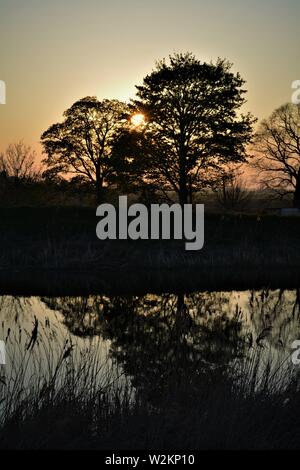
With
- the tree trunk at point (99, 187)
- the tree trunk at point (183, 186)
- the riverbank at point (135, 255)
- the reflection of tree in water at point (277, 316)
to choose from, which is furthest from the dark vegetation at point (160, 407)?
the tree trunk at point (99, 187)

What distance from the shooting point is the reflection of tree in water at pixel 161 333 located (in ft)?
33.6

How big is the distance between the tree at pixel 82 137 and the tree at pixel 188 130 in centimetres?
1362

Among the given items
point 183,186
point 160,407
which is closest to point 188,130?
point 183,186

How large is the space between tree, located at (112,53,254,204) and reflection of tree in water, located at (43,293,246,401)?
2287 cm

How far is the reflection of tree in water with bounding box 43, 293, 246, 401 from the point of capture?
33.6ft

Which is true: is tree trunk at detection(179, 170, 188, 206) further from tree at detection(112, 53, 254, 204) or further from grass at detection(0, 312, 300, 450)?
grass at detection(0, 312, 300, 450)

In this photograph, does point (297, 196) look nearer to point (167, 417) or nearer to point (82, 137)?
point (82, 137)

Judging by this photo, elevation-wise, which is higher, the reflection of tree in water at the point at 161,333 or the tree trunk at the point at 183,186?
the tree trunk at the point at 183,186

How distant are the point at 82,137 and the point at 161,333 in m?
49.2

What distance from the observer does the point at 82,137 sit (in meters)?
61.9

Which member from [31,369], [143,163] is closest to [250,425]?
[31,369]

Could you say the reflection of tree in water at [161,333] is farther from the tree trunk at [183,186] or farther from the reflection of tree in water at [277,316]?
the tree trunk at [183,186]

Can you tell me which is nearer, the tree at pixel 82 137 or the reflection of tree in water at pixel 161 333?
the reflection of tree in water at pixel 161 333
